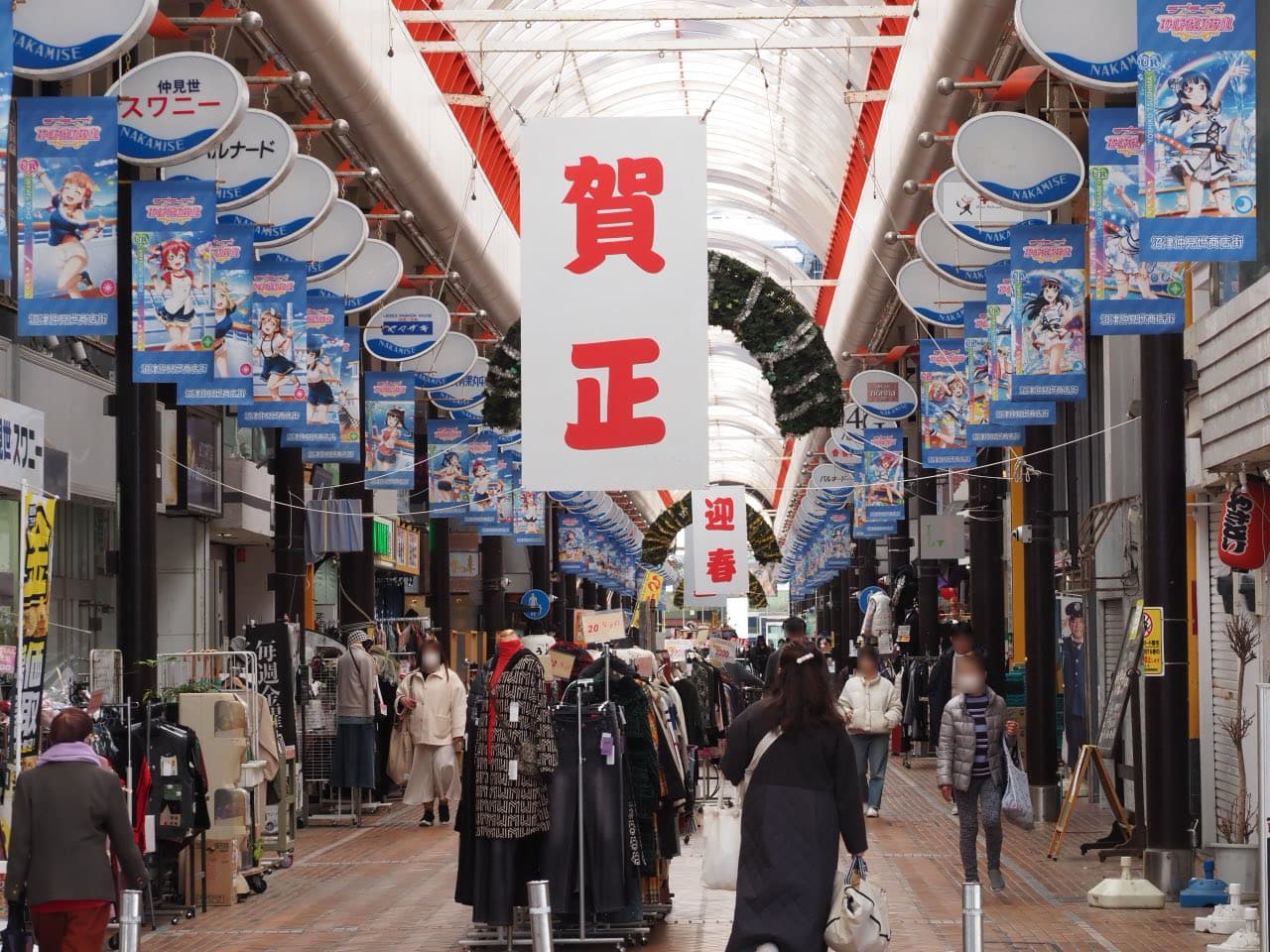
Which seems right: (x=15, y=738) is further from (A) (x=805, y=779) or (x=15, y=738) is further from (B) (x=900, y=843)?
(B) (x=900, y=843)

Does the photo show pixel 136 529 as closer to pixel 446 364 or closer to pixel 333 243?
pixel 333 243

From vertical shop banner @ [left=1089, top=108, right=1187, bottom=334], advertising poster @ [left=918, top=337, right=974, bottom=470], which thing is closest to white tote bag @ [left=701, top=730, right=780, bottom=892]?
vertical shop banner @ [left=1089, top=108, right=1187, bottom=334]

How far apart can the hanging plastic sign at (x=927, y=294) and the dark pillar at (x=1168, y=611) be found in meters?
7.46

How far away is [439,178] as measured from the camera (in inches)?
893

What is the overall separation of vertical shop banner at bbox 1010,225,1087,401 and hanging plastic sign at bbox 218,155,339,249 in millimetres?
5345

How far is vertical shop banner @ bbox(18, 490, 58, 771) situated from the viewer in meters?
9.13

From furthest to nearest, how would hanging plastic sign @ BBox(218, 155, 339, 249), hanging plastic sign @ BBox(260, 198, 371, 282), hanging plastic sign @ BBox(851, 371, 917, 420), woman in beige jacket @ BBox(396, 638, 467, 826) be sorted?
hanging plastic sign @ BBox(851, 371, 917, 420)
woman in beige jacket @ BBox(396, 638, 467, 826)
hanging plastic sign @ BBox(260, 198, 371, 282)
hanging plastic sign @ BBox(218, 155, 339, 249)

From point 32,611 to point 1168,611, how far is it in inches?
274

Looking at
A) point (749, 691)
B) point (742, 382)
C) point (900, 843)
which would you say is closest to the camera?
point (900, 843)

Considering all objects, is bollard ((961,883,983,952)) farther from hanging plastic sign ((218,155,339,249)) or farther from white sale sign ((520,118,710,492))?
hanging plastic sign ((218,155,339,249))

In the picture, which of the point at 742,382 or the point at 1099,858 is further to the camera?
the point at 742,382

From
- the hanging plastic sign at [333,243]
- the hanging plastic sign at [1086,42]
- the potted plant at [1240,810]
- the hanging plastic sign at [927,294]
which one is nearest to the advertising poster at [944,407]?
the hanging plastic sign at [927,294]

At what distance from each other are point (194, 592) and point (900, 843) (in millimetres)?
10944

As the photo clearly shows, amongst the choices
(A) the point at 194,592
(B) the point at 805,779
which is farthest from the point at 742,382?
(B) the point at 805,779
